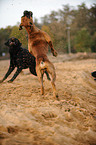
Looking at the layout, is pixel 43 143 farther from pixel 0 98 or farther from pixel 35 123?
pixel 0 98

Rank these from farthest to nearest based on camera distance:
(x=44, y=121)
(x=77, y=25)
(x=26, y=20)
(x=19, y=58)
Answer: (x=77, y=25), (x=19, y=58), (x=26, y=20), (x=44, y=121)

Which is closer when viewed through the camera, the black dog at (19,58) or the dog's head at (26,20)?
the dog's head at (26,20)

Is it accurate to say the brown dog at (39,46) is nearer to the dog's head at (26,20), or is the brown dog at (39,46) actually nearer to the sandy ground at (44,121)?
the dog's head at (26,20)

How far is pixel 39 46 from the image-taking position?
161 inches

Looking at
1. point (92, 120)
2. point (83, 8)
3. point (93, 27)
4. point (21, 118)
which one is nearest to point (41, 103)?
point (21, 118)

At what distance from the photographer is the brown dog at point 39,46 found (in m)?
3.81

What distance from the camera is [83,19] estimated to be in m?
42.8

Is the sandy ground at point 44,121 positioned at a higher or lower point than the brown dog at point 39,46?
lower

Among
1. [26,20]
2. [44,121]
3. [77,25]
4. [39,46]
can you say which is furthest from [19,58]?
[77,25]

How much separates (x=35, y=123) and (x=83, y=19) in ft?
145

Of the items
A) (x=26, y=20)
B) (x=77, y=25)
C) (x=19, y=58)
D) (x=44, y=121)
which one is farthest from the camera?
(x=77, y=25)

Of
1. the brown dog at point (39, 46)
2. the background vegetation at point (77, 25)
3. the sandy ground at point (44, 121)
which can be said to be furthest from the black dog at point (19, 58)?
the background vegetation at point (77, 25)

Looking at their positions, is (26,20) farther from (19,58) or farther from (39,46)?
(19,58)

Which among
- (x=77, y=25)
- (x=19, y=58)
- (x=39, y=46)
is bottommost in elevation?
(x=19, y=58)
